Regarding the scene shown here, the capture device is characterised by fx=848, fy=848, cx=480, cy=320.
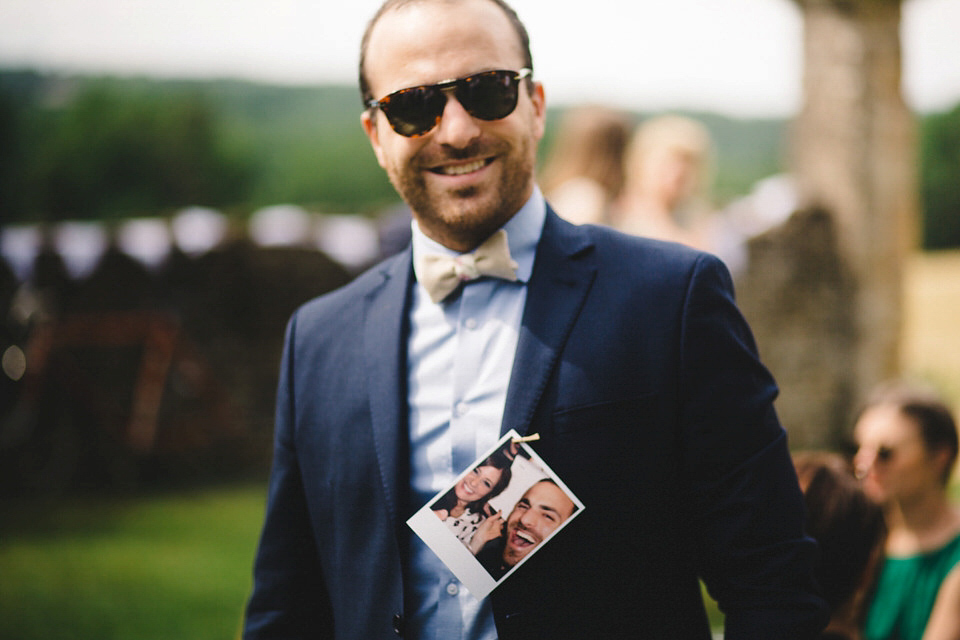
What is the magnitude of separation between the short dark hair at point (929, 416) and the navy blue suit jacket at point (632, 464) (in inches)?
67.4

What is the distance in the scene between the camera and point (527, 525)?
1.42 m

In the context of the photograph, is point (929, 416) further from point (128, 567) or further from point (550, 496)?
point (128, 567)

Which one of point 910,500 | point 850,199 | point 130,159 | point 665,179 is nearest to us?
point 910,500

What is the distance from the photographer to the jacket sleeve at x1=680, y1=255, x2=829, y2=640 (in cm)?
137

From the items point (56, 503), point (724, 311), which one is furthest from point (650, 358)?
point (56, 503)

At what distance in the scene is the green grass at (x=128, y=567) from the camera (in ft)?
14.1

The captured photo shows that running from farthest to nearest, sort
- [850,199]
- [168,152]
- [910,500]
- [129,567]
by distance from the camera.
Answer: [168,152] → [850,199] → [129,567] → [910,500]

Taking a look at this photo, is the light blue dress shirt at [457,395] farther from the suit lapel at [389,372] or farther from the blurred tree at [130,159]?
the blurred tree at [130,159]

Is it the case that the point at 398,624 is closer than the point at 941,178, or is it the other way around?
the point at 398,624

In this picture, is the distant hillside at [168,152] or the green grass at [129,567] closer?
the green grass at [129,567]

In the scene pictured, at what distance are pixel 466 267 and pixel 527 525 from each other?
1.60 feet

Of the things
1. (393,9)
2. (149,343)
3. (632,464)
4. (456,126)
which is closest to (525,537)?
(632,464)

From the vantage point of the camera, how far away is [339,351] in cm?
171

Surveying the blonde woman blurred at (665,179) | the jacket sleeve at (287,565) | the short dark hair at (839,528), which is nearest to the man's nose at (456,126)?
the jacket sleeve at (287,565)
